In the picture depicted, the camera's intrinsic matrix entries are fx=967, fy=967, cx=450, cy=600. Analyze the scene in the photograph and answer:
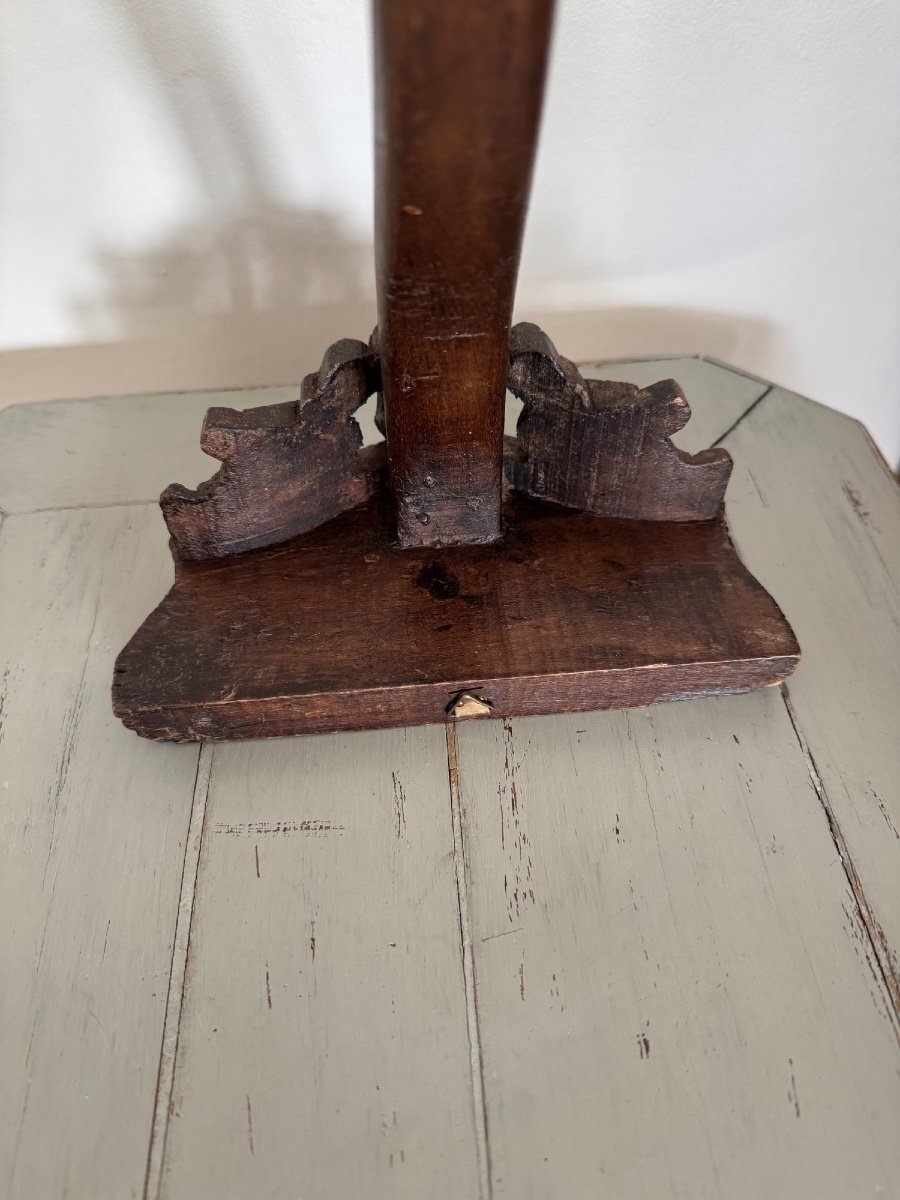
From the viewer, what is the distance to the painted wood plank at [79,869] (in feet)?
2.20

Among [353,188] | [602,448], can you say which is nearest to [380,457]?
[602,448]

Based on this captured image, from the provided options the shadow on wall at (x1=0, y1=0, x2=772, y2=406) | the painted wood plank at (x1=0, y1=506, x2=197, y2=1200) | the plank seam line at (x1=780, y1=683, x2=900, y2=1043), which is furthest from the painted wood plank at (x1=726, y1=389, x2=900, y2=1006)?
the painted wood plank at (x1=0, y1=506, x2=197, y2=1200)

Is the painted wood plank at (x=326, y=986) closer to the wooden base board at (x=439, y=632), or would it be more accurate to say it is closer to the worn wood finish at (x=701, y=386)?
the wooden base board at (x=439, y=632)

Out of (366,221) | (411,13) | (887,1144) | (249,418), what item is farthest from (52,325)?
(887,1144)

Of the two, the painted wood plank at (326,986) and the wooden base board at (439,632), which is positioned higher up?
the wooden base board at (439,632)

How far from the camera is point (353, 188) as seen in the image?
113 cm

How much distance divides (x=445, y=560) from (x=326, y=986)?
375mm

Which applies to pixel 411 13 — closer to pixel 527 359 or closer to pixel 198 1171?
pixel 527 359

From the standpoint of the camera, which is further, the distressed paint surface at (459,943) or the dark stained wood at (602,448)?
the dark stained wood at (602,448)

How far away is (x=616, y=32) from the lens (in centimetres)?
102

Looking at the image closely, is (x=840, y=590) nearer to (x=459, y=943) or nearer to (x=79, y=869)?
(x=459, y=943)

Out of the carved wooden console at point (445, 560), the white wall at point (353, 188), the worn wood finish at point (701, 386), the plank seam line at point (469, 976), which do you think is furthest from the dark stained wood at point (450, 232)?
the white wall at point (353, 188)

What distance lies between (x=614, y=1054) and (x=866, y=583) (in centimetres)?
55

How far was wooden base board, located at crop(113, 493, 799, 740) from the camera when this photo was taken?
815 mm
